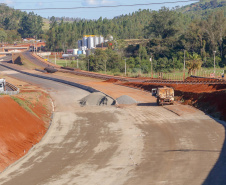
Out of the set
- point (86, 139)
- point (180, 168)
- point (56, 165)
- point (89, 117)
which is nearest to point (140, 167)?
point (180, 168)

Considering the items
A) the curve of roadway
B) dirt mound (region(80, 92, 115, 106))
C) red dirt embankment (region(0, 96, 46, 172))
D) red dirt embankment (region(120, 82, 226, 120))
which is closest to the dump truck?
red dirt embankment (region(120, 82, 226, 120))

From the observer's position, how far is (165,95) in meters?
42.0

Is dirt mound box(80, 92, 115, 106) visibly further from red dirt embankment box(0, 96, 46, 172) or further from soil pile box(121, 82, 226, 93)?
red dirt embankment box(0, 96, 46, 172)

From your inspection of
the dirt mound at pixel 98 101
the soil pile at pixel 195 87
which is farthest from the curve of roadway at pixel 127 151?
the soil pile at pixel 195 87

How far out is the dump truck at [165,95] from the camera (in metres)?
41.8

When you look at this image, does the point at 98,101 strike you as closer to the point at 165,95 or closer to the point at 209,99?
the point at 165,95

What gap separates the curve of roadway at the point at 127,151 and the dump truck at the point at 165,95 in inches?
131

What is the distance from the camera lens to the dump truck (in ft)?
137

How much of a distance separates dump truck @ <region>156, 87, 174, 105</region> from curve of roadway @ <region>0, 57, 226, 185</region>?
131 inches

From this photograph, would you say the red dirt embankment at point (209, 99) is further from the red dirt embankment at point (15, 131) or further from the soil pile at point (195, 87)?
the red dirt embankment at point (15, 131)

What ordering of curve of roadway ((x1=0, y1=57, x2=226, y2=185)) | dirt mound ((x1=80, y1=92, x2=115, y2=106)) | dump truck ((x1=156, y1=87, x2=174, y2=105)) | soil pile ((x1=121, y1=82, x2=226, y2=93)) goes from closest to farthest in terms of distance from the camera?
curve of roadway ((x1=0, y1=57, x2=226, y2=185)), dump truck ((x1=156, y1=87, x2=174, y2=105)), dirt mound ((x1=80, y1=92, x2=115, y2=106)), soil pile ((x1=121, y1=82, x2=226, y2=93))

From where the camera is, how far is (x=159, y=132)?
98.0 ft

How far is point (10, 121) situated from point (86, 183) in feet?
39.7

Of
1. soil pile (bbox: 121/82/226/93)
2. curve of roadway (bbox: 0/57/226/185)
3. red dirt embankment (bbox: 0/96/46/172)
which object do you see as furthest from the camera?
soil pile (bbox: 121/82/226/93)
